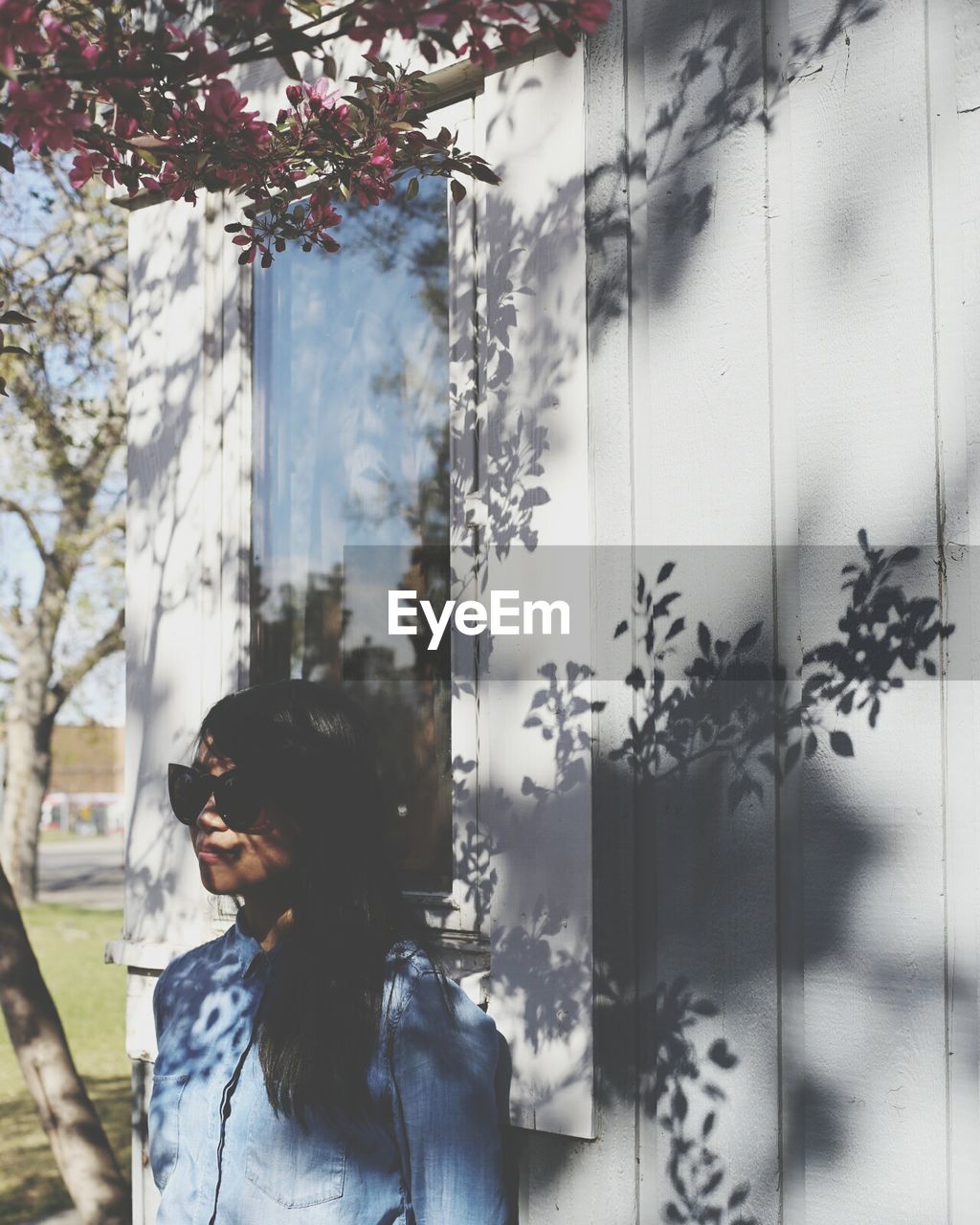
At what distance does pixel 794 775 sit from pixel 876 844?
8.6 inches

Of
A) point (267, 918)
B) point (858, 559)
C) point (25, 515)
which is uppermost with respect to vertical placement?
point (25, 515)

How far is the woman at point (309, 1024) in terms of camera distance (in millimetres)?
2029

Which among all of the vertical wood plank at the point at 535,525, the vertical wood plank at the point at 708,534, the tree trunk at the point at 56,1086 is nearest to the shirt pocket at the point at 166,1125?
the vertical wood plank at the point at 535,525

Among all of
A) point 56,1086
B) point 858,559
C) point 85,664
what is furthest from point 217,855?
point 85,664

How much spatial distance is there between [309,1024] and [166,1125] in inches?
17.2

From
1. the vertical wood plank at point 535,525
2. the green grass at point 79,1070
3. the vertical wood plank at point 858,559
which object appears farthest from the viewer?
the green grass at point 79,1070

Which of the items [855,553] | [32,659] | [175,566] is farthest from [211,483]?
[32,659]

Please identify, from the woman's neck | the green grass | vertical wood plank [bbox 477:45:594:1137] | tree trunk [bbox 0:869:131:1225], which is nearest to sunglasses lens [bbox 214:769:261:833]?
the woman's neck

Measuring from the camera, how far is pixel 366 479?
3539 millimetres

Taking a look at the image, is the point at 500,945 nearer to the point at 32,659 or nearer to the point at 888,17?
the point at 888,17

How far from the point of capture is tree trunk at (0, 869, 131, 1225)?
14.3 ft

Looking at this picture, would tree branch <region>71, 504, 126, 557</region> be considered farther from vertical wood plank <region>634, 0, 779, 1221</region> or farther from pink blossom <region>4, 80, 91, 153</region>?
pink blossom <region>4, 80, 91, 153</region>

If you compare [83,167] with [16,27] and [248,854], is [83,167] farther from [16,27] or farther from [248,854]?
[248,854]

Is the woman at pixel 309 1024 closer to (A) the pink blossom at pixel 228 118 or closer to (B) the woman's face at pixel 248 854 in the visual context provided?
(B) the woman's face at pixel 248 854
